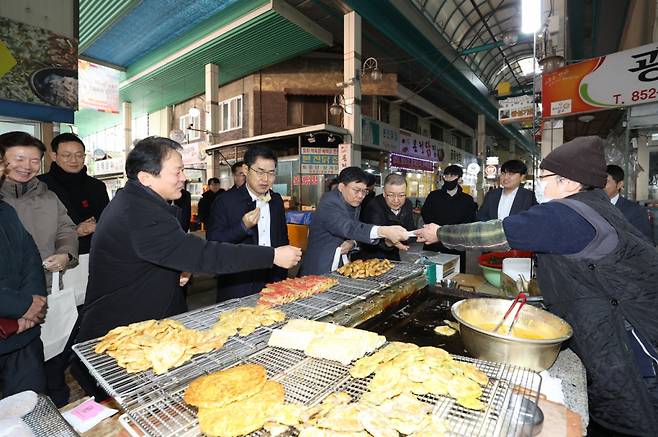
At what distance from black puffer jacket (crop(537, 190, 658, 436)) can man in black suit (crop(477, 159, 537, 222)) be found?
346cm

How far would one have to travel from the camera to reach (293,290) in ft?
7.57

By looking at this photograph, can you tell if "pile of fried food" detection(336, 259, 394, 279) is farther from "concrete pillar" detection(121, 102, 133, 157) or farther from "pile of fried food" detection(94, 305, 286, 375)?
"concrete pillar" detection(121, 102, 133, 157)

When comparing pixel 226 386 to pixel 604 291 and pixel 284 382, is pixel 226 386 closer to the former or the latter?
pixel 284 382

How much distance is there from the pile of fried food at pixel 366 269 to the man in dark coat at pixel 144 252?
3.00 ft

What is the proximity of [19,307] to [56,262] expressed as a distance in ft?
2.61

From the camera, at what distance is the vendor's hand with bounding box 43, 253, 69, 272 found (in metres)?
2.88

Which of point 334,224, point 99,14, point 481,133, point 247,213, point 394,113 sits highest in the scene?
point 99,14

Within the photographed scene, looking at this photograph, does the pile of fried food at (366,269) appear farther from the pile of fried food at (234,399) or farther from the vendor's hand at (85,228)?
the vendor's hand at (85,228)

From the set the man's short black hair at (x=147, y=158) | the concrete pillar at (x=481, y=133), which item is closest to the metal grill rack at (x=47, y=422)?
the man's short black hair at (x=147, y=158)

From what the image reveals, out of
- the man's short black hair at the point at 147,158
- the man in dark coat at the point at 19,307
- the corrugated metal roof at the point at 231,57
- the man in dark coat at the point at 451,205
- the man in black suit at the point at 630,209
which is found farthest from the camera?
the corrugated metal roof at the point at 231,57

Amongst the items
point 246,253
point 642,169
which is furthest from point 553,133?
point 246,253

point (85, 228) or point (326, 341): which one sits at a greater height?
point (85, 228)

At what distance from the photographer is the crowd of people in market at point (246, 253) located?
1.62 meters

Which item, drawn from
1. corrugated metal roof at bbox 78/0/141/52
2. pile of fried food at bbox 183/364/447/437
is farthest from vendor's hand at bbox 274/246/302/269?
corrugated metal roof at bbox 78/0/141/52
